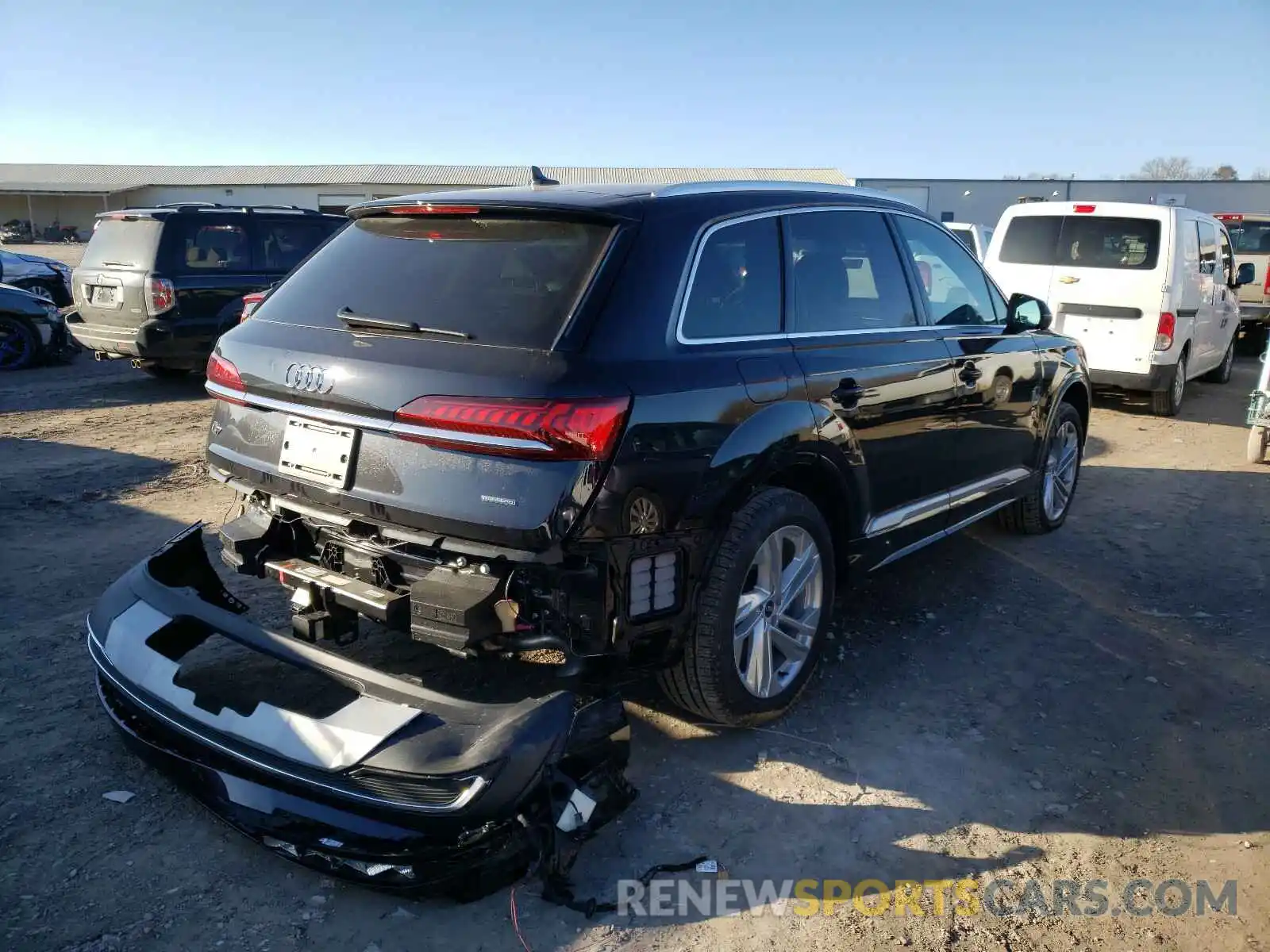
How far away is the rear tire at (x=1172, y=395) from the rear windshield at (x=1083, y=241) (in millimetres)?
1199

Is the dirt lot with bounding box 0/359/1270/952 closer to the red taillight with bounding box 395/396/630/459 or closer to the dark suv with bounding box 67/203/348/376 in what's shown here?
the red taillight with bounding box 395/396/630/459

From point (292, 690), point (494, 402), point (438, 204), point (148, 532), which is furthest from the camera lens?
point (148, 532)

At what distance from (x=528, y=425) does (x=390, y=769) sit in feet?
3.21

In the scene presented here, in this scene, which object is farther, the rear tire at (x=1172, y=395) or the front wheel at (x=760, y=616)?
the rear tire at (x=1172, y=395)

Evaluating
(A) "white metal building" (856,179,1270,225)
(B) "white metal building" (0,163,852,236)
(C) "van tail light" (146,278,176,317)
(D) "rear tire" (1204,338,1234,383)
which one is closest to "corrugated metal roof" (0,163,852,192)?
(B) "white metal building" (0,163,852,236)

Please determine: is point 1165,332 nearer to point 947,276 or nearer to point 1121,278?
point 1121,278

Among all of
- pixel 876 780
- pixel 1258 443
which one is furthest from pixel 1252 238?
pixel 876 780

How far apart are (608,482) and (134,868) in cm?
173

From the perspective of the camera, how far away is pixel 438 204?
333 cm

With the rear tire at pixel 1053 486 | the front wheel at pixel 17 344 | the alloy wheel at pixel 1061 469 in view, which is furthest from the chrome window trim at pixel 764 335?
the front wheel at pixel 17 344

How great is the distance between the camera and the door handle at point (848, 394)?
3.70m

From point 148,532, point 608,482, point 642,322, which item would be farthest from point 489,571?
point 148,532

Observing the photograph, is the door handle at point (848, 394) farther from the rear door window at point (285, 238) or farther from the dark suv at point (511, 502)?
the rear door window at point (285, 238)

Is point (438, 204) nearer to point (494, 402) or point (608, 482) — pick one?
point (494, 402)
